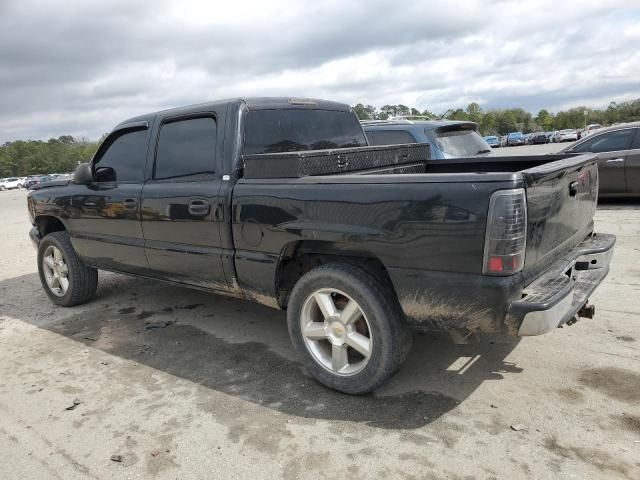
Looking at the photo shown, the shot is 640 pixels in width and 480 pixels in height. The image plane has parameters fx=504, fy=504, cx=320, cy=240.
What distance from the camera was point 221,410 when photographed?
314 cm

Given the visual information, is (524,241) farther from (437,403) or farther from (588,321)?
(588,321)

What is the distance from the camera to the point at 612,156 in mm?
8875

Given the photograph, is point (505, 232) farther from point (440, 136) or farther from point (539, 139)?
point (539, 139)

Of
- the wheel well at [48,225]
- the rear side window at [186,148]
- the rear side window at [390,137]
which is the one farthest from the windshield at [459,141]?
the wheel well at [48,225]

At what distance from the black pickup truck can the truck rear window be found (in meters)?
0.01

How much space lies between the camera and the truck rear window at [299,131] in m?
3.84

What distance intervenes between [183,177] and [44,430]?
2.00 metres

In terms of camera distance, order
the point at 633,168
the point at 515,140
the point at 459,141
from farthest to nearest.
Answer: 1. the point at 515,140
2. the point at 633,168
3. the point at 459,141

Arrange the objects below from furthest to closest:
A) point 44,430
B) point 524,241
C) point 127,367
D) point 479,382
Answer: point 127,367, point 479,382, point 44,430, point 524,241

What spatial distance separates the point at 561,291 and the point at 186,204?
2.66m

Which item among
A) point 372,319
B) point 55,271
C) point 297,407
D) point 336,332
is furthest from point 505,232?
point 55,271

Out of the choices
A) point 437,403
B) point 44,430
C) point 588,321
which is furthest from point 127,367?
point 588,321

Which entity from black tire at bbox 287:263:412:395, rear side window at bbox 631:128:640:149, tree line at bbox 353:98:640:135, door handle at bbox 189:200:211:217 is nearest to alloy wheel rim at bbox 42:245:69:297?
door handle at bbox 189:200:211:217

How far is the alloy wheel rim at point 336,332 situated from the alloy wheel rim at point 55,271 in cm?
331
